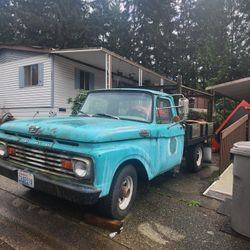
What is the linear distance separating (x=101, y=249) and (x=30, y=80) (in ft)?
47.1

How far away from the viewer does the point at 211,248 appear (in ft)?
11.7

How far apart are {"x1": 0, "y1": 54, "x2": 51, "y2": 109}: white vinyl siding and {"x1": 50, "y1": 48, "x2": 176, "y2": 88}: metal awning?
130 cm

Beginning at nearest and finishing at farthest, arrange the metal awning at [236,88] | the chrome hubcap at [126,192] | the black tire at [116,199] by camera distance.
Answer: the black tire at [116,199] < the chrome hubcap at [126,192] < the metal awning at [236,88]

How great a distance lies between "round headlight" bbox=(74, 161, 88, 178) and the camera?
343cm

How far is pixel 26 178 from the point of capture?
12.6ft

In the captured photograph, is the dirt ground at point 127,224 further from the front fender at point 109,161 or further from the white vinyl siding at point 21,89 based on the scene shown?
the white vinyl siding at point 21,89

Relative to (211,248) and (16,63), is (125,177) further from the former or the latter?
(16,63)

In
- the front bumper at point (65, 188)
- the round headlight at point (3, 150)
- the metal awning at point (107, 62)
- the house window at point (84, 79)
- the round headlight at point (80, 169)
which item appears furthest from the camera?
the house window at point (84, 79)

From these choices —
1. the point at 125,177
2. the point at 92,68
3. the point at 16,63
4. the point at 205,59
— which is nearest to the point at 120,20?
the point at 205,59

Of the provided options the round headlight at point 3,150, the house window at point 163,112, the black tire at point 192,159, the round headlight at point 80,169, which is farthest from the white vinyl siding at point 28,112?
the round headlight at point 80,169

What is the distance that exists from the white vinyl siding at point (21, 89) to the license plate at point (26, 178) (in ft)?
38.2

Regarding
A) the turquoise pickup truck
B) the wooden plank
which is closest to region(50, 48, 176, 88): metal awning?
the wooden plank

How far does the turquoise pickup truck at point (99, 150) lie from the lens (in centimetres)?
345

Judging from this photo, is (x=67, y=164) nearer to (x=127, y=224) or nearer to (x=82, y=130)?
(x=82, y=130)
